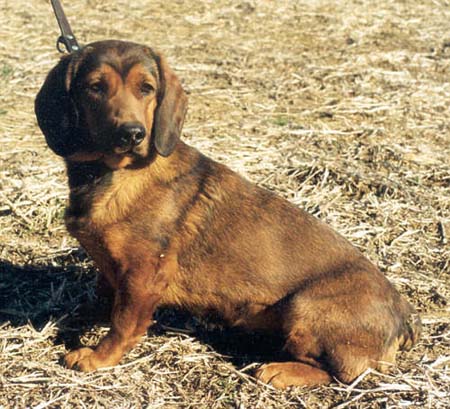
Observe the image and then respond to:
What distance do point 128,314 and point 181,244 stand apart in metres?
0.56

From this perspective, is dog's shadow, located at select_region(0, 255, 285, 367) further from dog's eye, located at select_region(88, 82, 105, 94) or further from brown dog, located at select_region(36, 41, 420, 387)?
dog's eye, located at select_region(88, 82, 105, 94)

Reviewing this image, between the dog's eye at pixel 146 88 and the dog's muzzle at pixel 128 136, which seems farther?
the dog's eye at pixel 146 88

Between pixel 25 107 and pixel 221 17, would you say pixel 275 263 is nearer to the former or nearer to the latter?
pixel 25 107

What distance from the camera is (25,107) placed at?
30.0ft

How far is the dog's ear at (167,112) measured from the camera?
495 centimetres

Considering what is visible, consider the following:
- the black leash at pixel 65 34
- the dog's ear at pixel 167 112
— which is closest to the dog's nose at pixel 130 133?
the dog's ear at pixel 167 112

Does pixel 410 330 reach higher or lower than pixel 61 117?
lower

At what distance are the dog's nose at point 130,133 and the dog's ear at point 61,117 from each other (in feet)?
1.43

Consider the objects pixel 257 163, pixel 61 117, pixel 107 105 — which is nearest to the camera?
pixel 107 105

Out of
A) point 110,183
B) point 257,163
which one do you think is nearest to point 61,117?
point 110,183

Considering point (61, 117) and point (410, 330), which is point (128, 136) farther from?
point (410, 330)

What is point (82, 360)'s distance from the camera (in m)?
5.01

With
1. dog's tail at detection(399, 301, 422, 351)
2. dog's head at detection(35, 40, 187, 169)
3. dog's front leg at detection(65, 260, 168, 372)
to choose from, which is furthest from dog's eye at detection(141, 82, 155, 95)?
dog's tail at detection(399, 301, 422, 351)

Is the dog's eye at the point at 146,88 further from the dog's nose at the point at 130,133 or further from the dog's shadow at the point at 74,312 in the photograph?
the dog's shadow at the point at 74,312
